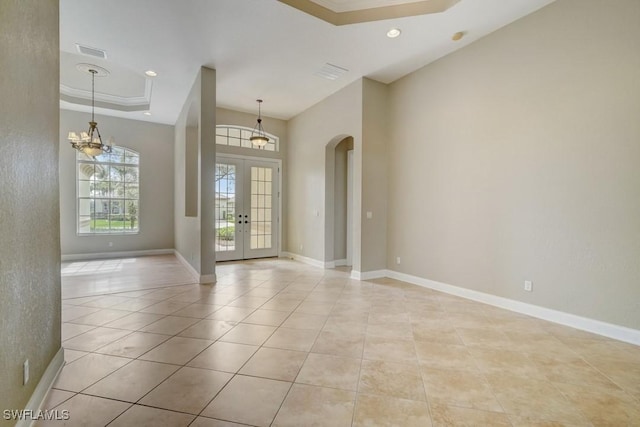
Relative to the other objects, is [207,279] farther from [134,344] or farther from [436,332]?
[436,332]

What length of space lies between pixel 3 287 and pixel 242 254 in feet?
19.7

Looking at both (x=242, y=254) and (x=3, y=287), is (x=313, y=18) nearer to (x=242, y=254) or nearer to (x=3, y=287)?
(x=3, y=287)

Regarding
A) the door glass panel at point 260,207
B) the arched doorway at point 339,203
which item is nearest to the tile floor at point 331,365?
the arched doorway at point 339,203

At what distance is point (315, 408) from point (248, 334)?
51.3 inches

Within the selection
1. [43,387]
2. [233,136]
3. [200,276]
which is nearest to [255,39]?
[233,136]

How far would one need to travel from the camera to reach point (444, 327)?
10.5 ft

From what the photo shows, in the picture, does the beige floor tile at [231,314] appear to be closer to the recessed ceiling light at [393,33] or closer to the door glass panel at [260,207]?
the door glass panel at [260,207]

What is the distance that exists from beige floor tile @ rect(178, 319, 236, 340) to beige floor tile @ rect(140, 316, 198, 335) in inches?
3.3

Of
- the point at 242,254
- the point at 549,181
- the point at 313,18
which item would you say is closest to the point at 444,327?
the point at 549,181

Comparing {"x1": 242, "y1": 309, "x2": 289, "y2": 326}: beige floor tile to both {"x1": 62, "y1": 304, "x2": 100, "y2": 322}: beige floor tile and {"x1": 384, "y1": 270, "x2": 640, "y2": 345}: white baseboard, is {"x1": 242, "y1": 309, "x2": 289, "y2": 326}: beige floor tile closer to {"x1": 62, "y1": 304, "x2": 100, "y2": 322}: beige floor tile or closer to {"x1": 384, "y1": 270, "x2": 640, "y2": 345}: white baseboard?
{"x1": 62, "y1": 304, "x2": 100, "y2": 322}: beige floor tile

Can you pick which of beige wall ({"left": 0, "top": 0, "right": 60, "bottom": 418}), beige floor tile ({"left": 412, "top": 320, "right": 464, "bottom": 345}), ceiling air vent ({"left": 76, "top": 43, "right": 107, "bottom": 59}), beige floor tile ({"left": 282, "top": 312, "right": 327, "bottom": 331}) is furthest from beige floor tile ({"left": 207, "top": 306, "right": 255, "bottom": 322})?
ceiling air vent ({"left": 76, "top": 43, "right": 107, "bottom": 59})

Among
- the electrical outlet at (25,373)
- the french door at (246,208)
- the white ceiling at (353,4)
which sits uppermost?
the white ceiling at (353,4)

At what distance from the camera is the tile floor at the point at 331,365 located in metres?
1.83

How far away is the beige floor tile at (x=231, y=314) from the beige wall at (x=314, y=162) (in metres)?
2.38
